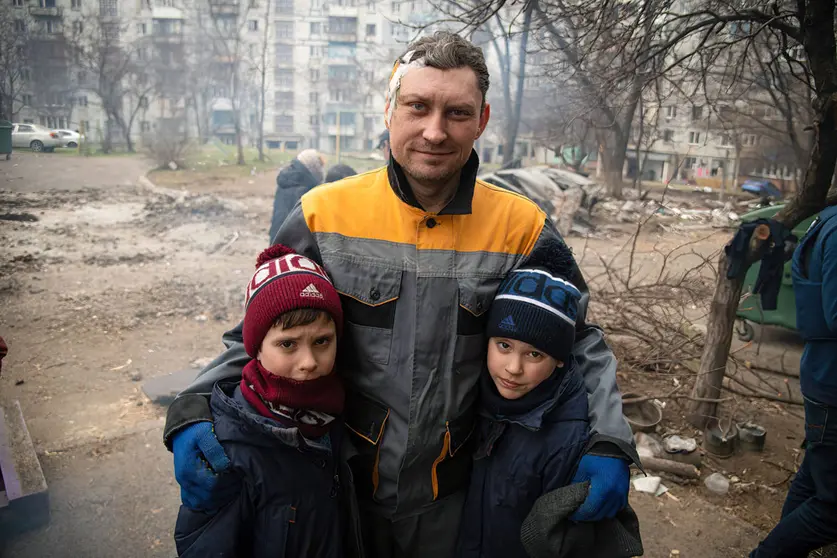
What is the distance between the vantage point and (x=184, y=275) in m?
7.63

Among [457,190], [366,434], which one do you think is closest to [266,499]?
[366,434]

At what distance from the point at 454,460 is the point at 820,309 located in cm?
189

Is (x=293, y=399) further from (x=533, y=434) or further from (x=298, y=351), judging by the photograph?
(x=533, y=434)

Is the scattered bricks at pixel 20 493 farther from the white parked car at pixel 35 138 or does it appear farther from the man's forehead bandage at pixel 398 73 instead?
the man's forehead bandage at pixel 398 73

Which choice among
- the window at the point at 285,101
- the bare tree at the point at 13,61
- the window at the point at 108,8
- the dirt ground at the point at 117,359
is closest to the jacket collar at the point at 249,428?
the dirt ground at the point at 117,359

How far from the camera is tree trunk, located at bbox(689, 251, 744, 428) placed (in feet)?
12.4

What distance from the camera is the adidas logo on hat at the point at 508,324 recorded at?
5.27 feet

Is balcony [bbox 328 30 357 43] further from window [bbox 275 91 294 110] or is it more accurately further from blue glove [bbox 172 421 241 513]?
blue glove [bbox 172 421 241 513]

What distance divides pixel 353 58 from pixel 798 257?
1357 cm

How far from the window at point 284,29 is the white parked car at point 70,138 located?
5.86 meters

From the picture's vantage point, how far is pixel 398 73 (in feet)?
5.47

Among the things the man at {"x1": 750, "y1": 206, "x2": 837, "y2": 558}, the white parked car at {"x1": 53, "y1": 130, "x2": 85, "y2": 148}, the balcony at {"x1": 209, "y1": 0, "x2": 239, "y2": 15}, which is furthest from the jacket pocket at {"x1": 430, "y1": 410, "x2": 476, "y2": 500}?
the balcony at {"x1": 209, "y1": 0, "x2": 239, "y2": 15}

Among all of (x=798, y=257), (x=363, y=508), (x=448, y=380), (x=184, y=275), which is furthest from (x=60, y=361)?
(x=798, y=257)

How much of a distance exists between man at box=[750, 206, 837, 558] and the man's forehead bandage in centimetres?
199
